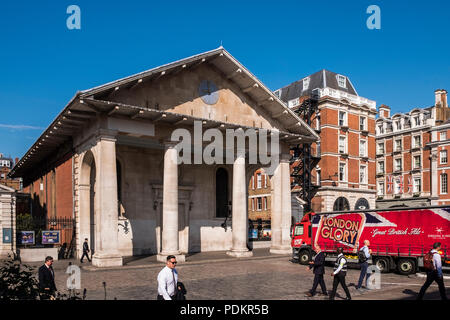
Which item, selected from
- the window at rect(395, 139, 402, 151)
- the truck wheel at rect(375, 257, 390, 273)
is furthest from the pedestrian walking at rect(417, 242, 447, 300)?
the window at rect(395, 139, 402, 151)

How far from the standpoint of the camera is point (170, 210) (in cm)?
2647

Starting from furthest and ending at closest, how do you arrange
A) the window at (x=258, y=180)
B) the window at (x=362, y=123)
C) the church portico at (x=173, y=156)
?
the window at (x=258, y=180)
the window at (x=362, y=123)
the church portico at (x=173, y=156)

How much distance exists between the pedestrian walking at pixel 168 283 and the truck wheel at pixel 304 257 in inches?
676

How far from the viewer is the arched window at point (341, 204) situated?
52.7 meters

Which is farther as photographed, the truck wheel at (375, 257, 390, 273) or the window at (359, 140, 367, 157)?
the window at (359, 140, 367, 157)

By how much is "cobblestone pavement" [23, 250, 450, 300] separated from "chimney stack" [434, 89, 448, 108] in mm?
47102

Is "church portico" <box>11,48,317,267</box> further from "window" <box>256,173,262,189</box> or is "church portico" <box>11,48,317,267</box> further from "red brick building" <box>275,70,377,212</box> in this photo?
"window" <box>256,173,262,189</box>

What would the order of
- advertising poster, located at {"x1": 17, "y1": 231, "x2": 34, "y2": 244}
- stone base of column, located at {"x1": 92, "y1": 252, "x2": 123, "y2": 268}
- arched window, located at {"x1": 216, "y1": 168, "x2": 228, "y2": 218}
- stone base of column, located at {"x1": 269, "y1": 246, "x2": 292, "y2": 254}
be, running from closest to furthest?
stone base of column, located at {"x1": 92, "y1": 252, "x2": 123, "y2": 268} < advertising poster, located at {"x1": 17, "y1": 231, "x2": 34, "y2": 244} < stone base of column, located at {"x1": 269, "y1": 246, "x2": 292, "y2": 254} < arched window, located at {"x1": 216, "y1": 168, "x2": 228, "y2": 218}

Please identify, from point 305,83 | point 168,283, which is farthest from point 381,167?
point 168,283

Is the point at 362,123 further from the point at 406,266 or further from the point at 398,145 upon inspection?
the point at 406,266

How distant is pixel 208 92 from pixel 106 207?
9913 millimetres

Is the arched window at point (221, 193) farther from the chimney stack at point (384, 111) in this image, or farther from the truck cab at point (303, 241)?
the chimney stack at point (384, 111)

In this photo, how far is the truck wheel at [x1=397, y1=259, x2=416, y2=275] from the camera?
21.9m

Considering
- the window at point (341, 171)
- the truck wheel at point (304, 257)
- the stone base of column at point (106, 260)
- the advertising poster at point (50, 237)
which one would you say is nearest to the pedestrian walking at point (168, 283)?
the stone base of column at point (106, 260)
